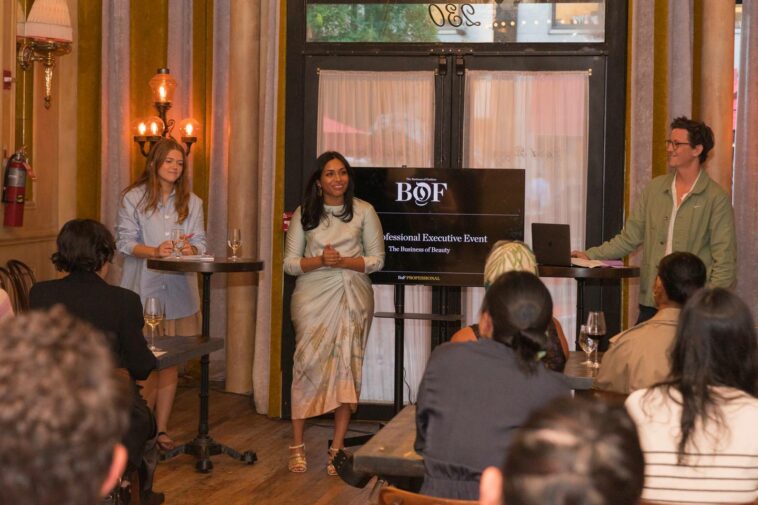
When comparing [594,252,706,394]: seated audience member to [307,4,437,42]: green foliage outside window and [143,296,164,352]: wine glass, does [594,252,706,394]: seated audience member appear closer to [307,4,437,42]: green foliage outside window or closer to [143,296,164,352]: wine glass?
[143,296,164,352]: wine glass

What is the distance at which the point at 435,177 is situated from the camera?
6449mm

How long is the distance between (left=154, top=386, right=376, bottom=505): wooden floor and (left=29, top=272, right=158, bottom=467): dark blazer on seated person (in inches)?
46.7

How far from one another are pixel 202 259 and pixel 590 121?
264 centimetres

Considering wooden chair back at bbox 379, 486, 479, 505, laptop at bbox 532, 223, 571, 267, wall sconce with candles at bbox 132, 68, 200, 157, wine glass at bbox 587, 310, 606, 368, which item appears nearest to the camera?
wooden chair back at bbox 379, 486, 479, 505

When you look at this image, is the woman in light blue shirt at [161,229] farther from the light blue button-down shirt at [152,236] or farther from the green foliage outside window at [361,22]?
the green foliage outside window at [361,22]

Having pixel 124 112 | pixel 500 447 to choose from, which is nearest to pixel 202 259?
pixel 124 112

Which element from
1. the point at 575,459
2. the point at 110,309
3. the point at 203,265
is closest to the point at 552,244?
the point at 203,265

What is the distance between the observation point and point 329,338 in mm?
5957

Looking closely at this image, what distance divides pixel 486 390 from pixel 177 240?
330 centimetres

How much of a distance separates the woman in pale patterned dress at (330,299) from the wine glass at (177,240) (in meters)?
A: 0.57

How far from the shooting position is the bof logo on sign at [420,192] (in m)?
6.44

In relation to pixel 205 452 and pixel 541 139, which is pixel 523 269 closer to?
pixel 205 452

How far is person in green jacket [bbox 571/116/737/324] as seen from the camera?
5.61 metres

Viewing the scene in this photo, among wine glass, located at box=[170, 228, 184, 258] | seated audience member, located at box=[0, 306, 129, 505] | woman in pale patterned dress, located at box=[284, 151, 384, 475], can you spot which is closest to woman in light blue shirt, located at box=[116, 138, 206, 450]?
wine glass, located at box=[170, 228, 184, 258]
